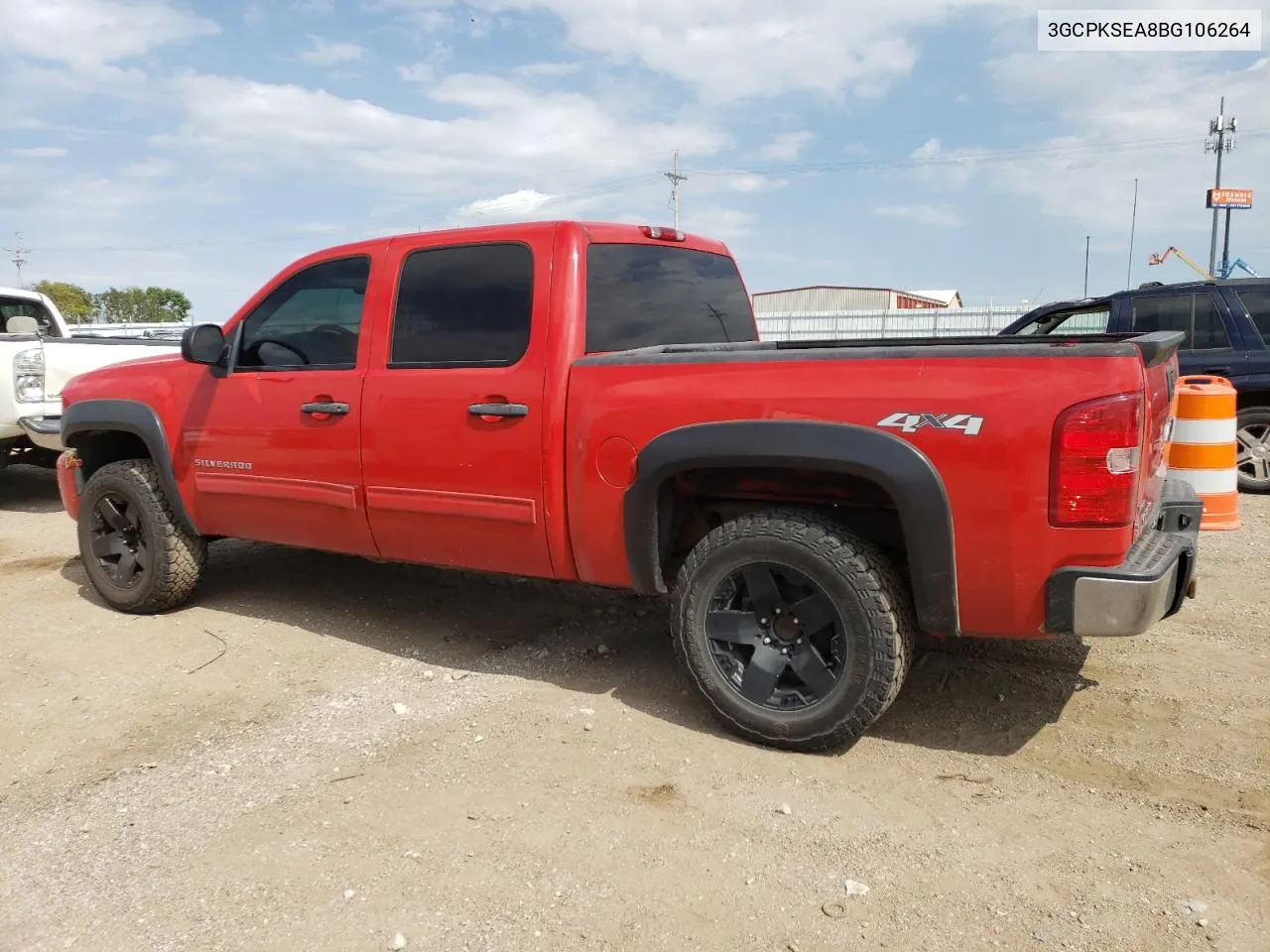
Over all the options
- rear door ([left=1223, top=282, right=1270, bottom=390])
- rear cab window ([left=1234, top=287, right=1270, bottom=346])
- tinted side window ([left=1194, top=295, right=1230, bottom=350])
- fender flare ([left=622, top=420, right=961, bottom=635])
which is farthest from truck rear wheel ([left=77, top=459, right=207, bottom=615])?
rear cab window ([left=1234, top=287, right=1270, bottom=346])

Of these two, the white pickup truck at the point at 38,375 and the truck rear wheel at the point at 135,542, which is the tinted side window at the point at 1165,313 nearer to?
the truck rear wheel at the point at 135,542

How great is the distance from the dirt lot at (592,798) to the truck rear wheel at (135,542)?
1.02 ft

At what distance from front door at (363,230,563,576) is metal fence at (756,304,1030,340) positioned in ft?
56.7

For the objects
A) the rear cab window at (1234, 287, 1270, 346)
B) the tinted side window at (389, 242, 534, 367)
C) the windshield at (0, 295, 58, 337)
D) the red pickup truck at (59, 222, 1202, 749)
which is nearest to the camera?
the red pickup truck at (59, 222, 1202, 749)

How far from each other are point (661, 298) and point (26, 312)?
8.50m

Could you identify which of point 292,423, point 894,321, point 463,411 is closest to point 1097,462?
point 463,411

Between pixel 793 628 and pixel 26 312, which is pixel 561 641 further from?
pixel 26 312

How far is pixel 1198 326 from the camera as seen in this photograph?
8180mm

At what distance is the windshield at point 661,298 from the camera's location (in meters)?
3.93

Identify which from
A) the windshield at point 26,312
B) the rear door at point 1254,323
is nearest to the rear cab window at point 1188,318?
the rear door at point 1254,323

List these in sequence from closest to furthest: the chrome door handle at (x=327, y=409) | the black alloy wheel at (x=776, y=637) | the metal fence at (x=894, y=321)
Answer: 1. the black alloy wheel at (x=776, y=637)
2. the chrome door handle at (x=327, y=409)
3. the metal fence at (x=894, y=321)

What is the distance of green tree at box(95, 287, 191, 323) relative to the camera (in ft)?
206

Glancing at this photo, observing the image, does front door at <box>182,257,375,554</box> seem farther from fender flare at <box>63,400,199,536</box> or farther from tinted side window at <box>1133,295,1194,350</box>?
tinted side window at <box>1133,295,1194,350</box>

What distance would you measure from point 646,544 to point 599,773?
0.82m
